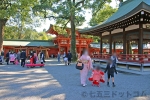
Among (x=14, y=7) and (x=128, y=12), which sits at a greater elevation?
(x=14, y=7)

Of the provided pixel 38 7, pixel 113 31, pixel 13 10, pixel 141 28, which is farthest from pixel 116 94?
pixel 38 7

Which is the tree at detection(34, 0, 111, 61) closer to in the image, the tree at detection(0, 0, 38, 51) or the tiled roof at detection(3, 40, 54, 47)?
the tree at detection(0, 0, 38, 51)

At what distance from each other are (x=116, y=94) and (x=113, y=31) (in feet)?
40.6

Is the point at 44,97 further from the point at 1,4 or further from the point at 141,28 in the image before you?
the point at 1,4

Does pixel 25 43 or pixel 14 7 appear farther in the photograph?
pixel 25 43

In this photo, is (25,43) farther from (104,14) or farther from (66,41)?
(104,14)

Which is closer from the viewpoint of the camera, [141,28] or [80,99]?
[80,99]

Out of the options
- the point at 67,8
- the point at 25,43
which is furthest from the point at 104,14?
the point at 25,43

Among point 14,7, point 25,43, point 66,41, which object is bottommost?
point 25,43

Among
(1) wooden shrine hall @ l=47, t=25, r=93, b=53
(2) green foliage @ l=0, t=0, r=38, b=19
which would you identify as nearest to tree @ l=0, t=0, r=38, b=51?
(2) green foliage @ l=0, t=0, r=38, b=19

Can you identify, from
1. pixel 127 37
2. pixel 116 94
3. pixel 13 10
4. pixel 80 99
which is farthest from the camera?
pixel 13 10

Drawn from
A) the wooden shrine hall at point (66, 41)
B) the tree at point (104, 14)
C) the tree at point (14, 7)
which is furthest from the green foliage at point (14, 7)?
the wooden shrine hall at point (66, 41)

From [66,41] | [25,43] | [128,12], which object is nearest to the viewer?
[128,12]

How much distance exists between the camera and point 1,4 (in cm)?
2372
